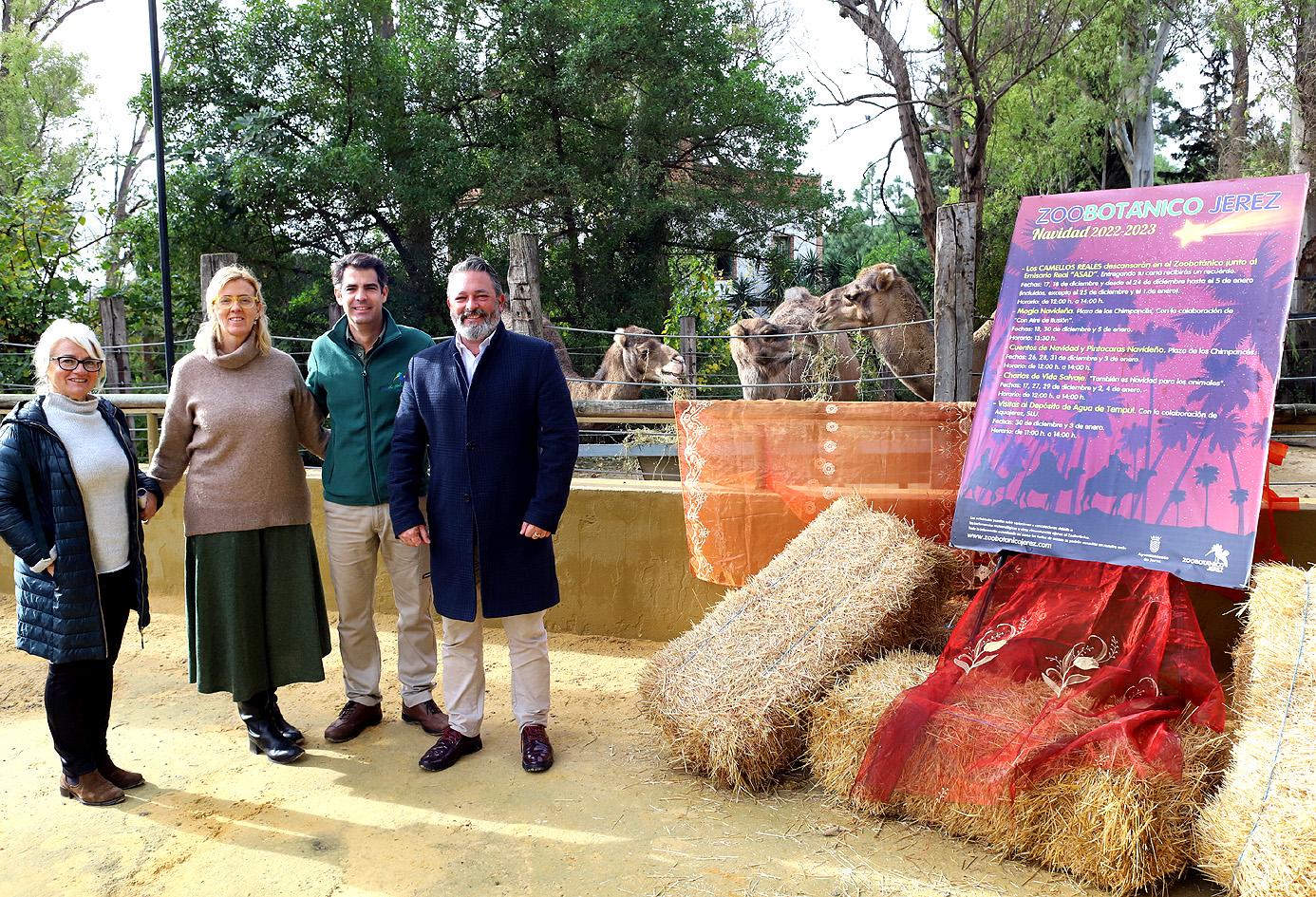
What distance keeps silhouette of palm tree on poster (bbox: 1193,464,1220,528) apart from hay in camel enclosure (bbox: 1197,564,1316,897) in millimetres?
270

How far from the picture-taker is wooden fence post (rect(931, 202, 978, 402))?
4.20m

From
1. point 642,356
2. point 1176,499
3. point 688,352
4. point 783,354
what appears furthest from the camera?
point 688,352

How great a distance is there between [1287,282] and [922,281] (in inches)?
510

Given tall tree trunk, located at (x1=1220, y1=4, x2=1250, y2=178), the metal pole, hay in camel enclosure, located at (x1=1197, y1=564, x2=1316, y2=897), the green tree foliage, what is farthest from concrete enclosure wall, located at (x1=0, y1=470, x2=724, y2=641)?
tall tree trunk, located at (x1=1220, y1=4, x2=1250, y2=178)

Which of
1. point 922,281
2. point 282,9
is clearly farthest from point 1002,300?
point 282,9

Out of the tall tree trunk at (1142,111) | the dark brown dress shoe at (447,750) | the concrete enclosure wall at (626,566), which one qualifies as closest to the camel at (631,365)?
the concrete enclosure wall at (626,566)

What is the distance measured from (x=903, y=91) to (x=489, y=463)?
816 cm

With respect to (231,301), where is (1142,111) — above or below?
above

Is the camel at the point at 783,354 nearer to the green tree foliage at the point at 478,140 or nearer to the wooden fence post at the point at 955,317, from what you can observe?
the wooden fence post at the point at 955,317

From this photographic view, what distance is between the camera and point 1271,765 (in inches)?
91.3

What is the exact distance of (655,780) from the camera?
3.31 meters

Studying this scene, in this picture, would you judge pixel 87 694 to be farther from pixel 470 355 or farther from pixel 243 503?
pixel 470 355

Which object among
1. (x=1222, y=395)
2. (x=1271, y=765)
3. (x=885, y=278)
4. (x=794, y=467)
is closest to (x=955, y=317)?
(x=794, y=467)

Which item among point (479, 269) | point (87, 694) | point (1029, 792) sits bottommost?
point (1029, 792)
